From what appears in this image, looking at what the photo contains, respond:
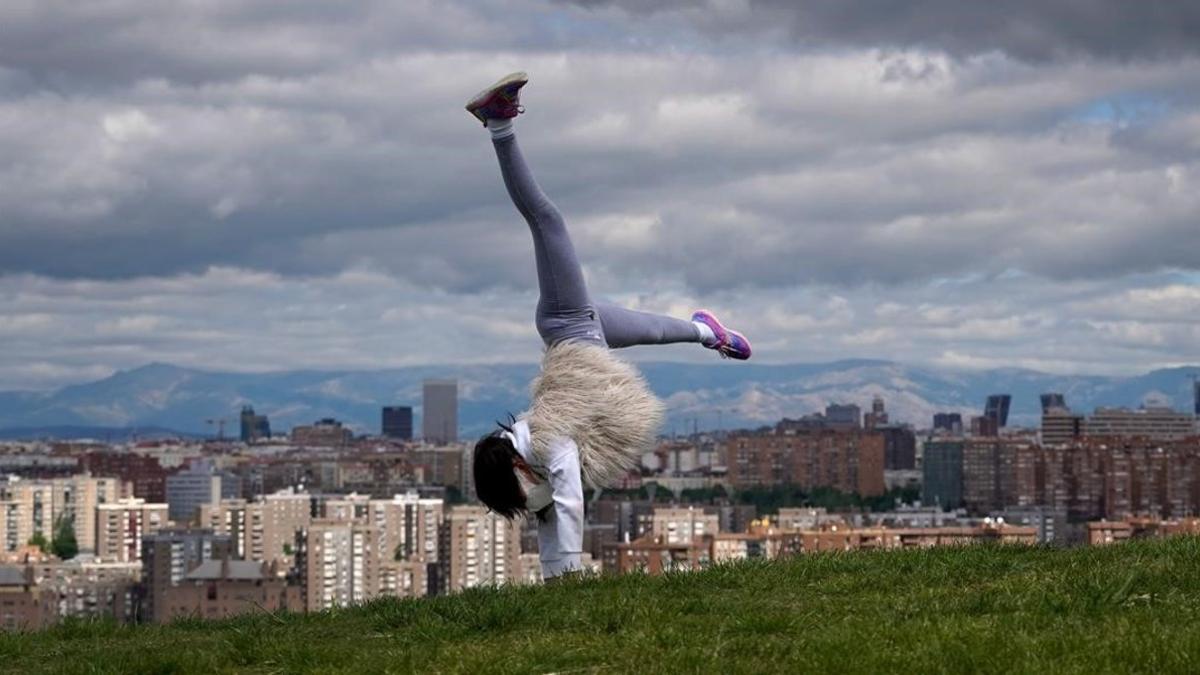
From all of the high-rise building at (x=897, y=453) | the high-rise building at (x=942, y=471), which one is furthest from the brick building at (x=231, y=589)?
the high-rise building at (x=897, y=453)

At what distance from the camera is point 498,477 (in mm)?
8695

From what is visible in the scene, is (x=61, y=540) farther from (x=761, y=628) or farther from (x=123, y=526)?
(x=761, y=628)

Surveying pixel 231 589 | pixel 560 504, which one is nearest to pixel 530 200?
pixel 560 504

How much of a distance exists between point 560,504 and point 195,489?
6642 inches

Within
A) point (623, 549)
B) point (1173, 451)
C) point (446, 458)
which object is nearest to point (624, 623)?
point (623, 549)

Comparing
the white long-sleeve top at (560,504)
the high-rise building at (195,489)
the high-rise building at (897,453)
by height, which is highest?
the high-rise building at (897,453)

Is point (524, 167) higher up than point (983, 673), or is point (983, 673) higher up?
point (524, 167)

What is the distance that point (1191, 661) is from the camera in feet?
19.9

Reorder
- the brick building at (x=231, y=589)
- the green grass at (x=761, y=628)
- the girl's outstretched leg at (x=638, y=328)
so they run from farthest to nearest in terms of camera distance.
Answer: the brick building at (x=231, y=589) → the girl's outstretched leg at (x=638, y=328) → the green grass at (x=761, y=628)

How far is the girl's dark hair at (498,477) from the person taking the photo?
870cm

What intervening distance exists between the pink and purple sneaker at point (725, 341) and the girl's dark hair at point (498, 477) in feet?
5.75

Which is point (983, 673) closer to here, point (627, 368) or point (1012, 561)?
point (1012, 561)

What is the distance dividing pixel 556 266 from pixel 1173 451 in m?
129

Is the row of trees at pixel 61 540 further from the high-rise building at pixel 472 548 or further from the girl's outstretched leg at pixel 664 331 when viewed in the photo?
the girl's outstretched leg at pixel 664 331
